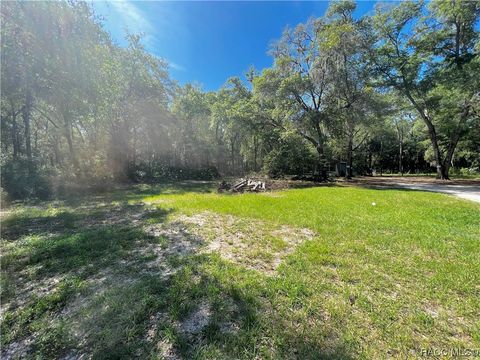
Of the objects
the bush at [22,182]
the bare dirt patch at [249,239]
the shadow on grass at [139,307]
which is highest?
the bush at [22,182]

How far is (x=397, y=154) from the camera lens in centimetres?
3569

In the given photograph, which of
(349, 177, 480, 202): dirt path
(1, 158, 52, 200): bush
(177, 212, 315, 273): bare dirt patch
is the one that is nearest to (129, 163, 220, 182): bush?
(1, 158, 52, 200): bush

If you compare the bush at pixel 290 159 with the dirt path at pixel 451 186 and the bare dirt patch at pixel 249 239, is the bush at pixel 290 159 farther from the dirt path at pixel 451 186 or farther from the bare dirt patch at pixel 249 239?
the bare dirt patch at pixel 249 239

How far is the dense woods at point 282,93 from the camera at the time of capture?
29.3ft

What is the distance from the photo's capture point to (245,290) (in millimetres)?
2482

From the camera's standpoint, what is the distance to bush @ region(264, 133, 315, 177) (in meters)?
15.8

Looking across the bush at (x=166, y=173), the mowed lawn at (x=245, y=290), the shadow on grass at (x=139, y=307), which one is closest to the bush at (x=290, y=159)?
the bush at (x=166, y=173)

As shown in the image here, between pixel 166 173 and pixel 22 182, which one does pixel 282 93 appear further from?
pixel 22 182

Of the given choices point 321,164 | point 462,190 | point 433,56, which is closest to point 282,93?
point 321,164

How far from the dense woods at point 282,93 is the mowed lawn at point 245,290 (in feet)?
22.7

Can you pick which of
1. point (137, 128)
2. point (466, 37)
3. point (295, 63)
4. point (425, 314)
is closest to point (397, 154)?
point (466, 37)

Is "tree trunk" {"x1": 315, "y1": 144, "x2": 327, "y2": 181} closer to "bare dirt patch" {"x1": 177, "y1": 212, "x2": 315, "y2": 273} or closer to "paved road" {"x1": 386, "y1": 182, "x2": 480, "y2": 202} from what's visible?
"paved road" {"x1": 386, "y1": 182, "x2": 480, "y2": 202}

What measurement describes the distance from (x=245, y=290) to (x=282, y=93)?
44.6 feet

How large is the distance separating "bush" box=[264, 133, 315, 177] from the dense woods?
0.08m
